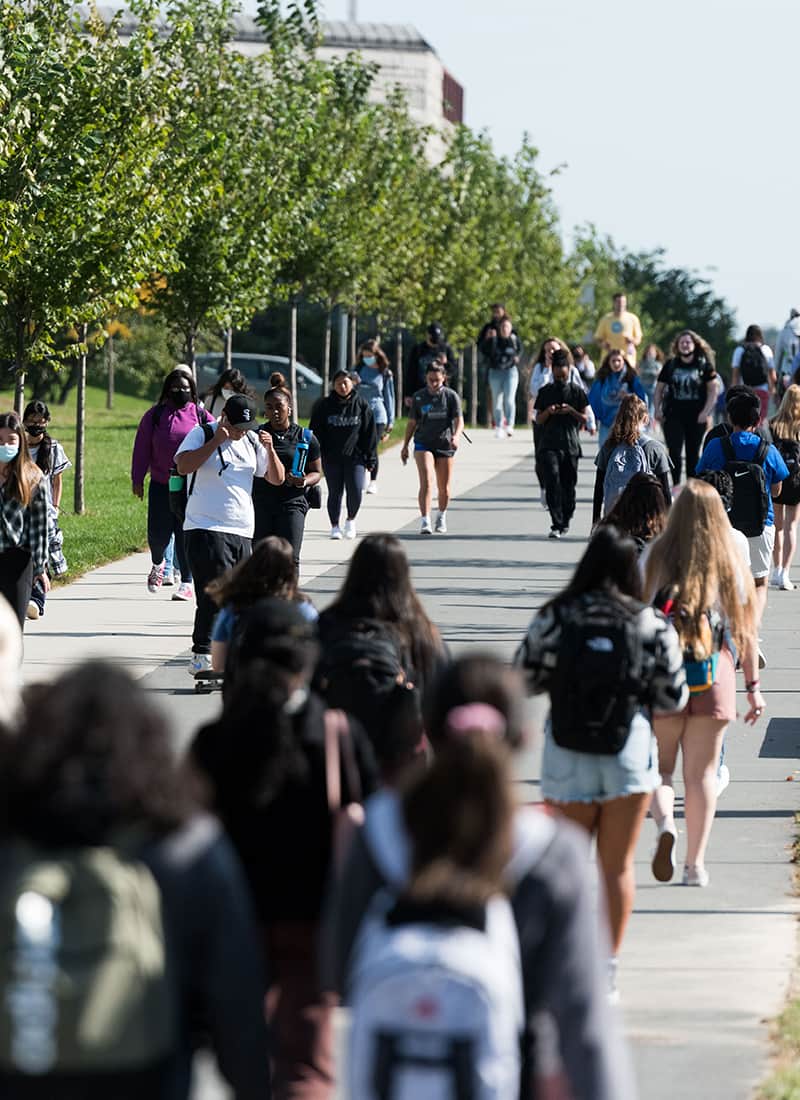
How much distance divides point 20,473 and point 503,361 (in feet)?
79.2

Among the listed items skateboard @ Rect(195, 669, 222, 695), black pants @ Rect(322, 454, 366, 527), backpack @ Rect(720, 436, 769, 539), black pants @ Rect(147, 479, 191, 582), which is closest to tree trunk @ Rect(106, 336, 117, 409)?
black pants @ Rect(322, 454, 366, 527)

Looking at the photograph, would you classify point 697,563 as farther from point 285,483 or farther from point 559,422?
point 559,422

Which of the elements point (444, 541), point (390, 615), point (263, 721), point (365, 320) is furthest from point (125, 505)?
point (365, 320)

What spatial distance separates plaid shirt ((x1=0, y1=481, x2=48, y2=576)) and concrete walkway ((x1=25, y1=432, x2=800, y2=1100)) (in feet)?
4.16

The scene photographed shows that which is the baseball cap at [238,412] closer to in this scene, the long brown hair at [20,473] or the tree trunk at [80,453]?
the long brown hair at [20,473]

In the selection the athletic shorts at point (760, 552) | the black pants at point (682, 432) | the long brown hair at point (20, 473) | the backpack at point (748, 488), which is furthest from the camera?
the black pants at point (682, 432)

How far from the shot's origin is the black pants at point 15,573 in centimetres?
1067

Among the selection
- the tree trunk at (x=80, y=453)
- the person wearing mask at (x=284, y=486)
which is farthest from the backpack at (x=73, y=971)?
the tree trunk at (x=80, y=453)

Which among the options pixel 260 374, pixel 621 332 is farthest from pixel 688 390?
pixel 260 374

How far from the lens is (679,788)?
10.3 m

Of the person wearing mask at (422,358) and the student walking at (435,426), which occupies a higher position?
the person wearing mask at (422,358)

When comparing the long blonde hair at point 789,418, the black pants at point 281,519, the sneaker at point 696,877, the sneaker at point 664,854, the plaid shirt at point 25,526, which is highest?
the long blonde hair at point 789,418

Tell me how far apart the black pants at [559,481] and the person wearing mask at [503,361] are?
1203cm

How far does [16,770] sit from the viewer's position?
12.1 feet
